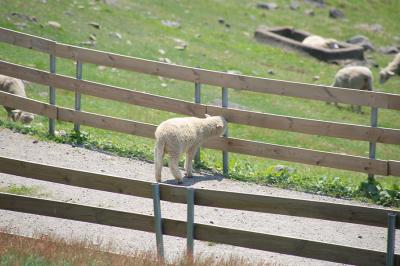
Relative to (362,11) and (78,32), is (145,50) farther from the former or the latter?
(362,11)

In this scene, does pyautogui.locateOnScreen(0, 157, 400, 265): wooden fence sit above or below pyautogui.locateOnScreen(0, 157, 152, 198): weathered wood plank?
below

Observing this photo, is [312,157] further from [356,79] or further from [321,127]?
[356,79]

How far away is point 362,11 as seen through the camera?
3294 centimetres

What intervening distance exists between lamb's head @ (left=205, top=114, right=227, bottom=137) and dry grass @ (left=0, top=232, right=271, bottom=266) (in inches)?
174

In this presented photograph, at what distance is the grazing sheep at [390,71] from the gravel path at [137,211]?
13.2 meters

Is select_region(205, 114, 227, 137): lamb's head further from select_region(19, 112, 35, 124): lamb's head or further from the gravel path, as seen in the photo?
select_region(19, 112, 35, 124): lamb's head

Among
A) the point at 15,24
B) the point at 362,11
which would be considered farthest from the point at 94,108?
the point at 362,11

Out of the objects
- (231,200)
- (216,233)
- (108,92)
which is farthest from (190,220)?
(108,92)

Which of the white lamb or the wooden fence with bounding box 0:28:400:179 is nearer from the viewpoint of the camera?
the white lamb

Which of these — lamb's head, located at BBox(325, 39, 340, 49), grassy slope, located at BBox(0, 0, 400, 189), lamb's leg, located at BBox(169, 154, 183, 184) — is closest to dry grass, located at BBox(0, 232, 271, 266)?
lamb's leg, located at BBox(169, 154, 183, 184)

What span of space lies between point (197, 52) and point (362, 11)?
13.2 meters

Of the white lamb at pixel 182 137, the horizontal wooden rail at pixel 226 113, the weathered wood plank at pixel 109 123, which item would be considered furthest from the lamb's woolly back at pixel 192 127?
the weathered wood plank at pixel 109 123

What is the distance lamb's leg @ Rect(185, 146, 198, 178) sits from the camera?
37.1ft

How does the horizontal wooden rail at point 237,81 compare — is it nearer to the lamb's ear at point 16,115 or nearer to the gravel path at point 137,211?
the gravel path at point 137,211
